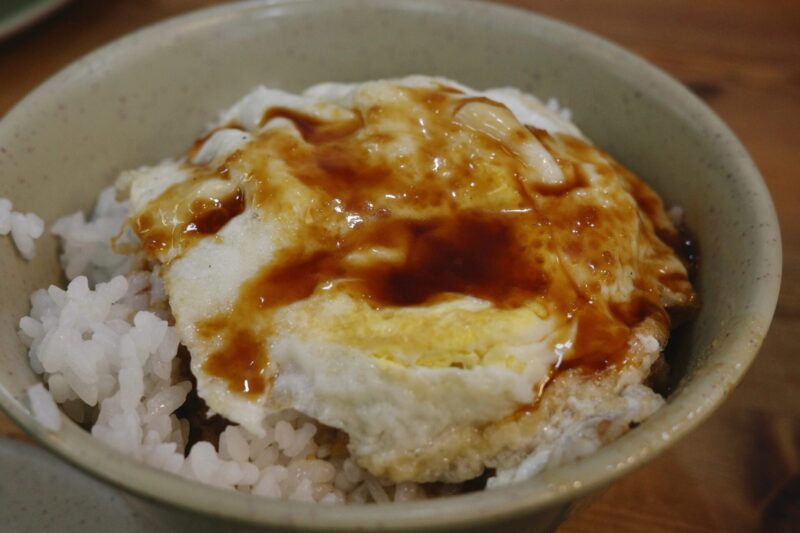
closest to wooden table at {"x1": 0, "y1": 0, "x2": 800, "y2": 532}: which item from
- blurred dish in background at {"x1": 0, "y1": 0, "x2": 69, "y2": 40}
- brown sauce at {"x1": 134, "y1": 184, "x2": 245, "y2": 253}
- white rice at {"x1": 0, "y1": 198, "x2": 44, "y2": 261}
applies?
blurred dish in background at {"x1": 0, "y1": 0, "x2": 69, "y2": 40}

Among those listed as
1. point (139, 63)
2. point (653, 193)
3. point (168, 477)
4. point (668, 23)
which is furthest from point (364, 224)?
point (668, 23)

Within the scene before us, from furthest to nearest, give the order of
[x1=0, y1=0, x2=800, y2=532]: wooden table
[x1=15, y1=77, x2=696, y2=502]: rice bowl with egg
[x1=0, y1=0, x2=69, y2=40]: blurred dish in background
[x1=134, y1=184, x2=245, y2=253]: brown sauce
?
[x1=0, y1=0, x2=69, y2=40]: blurred dish in background
[x1=0, y1=0, x2=800, y2=532]: wooden table
[x1=134, y1=184, x2=245, y2=253]: brown sauce
[x1=15, y1=77, x2=696, y2=502]: rice bowl with egg

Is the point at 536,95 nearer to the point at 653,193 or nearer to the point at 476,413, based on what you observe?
the point at 653,193

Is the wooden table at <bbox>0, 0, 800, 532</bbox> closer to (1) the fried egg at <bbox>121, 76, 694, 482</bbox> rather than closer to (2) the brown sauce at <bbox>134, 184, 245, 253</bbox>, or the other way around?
(1) the fried egg at <bbox>121, 76, 694, 482</bbox>

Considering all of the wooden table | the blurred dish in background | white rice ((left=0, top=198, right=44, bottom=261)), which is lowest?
the wooden table

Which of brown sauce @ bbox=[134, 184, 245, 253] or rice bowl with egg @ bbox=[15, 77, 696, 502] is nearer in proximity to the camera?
rice bowl with egg @ bbox=[15, 77, 696, 502]

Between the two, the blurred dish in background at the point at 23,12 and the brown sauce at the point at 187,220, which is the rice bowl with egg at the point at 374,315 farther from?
the blurred dish in background at the point at 23,12

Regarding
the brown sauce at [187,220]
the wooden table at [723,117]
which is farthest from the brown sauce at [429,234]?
the wooden table at [723,117]

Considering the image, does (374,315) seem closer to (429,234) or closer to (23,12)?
(429,234)
